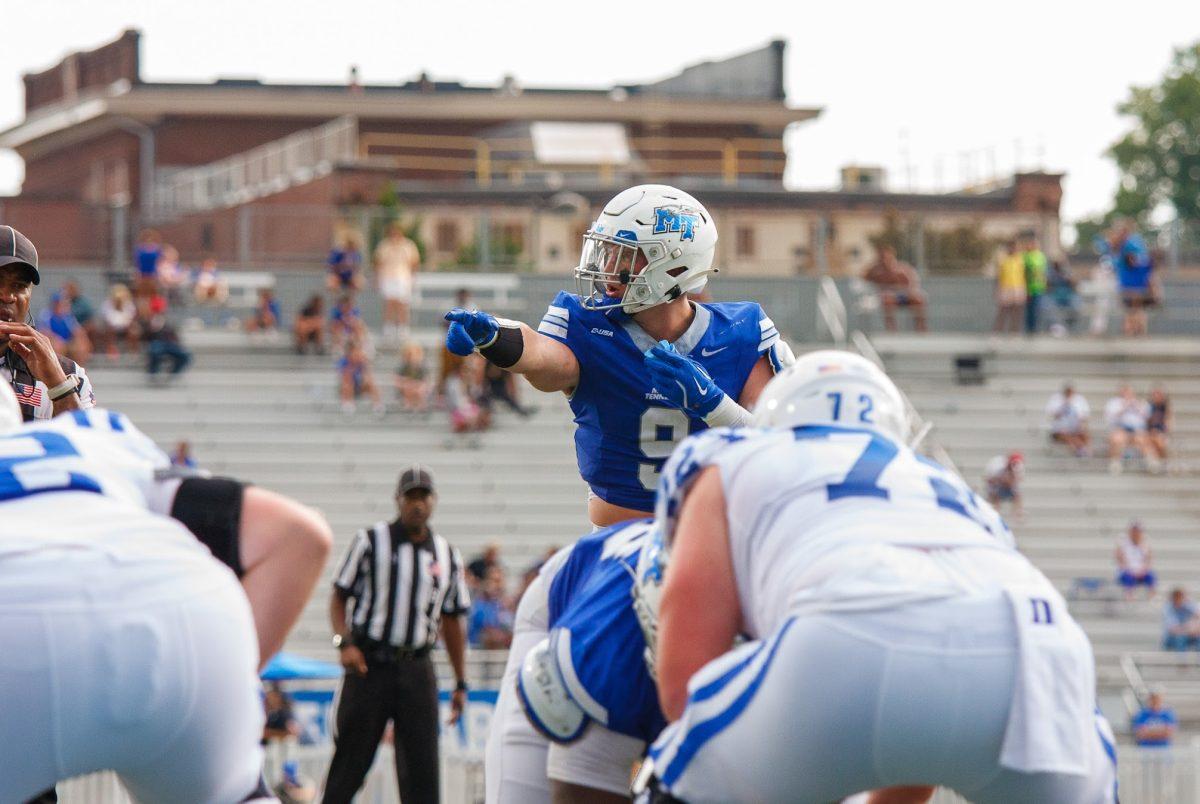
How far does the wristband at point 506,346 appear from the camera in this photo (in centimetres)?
529

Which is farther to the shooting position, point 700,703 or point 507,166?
point 507,166

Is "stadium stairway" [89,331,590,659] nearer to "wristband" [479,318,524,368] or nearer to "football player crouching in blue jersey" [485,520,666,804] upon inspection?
"wristband" [479,318,524,368]

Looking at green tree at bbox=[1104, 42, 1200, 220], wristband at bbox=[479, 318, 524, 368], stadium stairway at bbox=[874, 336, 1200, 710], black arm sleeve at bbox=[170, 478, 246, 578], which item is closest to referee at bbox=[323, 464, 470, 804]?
wristband at bbox=[479, 318, 524, 368]

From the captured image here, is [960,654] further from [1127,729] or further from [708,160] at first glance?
[708,160]

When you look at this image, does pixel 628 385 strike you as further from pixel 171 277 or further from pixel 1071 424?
pixel 171 277

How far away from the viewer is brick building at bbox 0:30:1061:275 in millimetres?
28609

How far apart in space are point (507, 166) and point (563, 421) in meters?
17.6

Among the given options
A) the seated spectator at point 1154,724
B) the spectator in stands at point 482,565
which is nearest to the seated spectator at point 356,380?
the spectator in stands at point 482,565

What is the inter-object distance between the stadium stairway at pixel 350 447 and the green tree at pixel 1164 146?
3728 cm

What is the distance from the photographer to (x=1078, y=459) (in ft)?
69.6

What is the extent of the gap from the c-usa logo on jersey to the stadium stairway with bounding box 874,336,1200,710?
41.2ft

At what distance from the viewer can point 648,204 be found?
5539 mm

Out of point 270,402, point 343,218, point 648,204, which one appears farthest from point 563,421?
point 648,204

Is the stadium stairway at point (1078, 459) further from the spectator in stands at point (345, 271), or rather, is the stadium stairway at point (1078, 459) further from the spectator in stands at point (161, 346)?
the spectator in stands at point (161, 346)
